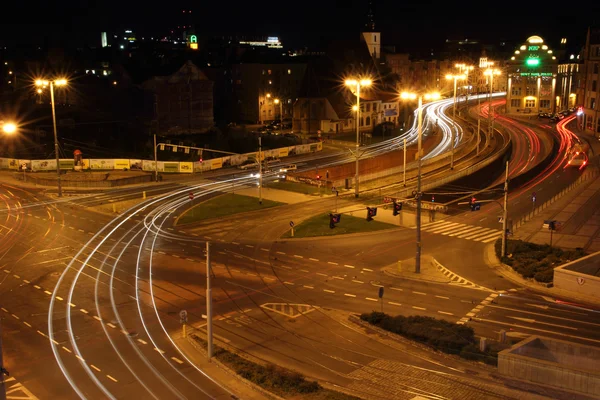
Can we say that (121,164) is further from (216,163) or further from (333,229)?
(333,229)

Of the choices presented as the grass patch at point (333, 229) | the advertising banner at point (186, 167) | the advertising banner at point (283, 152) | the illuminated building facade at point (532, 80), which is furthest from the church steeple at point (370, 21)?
the grass patch at point (333, 229)

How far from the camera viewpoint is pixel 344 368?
23.9 metres

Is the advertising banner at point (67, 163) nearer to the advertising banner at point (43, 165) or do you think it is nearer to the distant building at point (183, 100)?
the advertising banner at point (43, 165)

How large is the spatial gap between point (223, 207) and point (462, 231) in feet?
64.1

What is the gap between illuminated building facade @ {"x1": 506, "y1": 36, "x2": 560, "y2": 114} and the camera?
377 feet

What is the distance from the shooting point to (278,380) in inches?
874

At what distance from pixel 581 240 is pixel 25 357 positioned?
3370 centimetres

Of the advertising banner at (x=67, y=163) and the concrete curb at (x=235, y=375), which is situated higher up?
the advertising banner at (x=67, y=163)

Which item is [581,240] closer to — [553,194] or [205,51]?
[553,194]

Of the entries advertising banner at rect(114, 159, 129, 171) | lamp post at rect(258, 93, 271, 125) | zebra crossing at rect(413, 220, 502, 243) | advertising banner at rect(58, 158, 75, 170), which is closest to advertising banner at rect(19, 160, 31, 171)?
advertising banner at rect(58, 158, 75, 170)

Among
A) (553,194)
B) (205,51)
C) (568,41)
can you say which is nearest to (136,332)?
(553,194)

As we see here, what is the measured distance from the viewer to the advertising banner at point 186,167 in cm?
7056

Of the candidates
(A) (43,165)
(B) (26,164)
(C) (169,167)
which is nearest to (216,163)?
(C) (169,167)

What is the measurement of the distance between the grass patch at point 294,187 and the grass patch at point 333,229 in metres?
11.0
